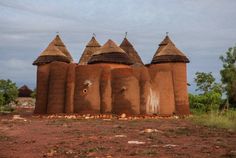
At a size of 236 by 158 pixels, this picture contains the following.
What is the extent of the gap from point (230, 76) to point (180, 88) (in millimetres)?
17472

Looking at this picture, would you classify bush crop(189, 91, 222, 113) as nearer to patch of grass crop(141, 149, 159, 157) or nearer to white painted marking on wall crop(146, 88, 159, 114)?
white painted marking on wall crop(146, 88, 159, 114)

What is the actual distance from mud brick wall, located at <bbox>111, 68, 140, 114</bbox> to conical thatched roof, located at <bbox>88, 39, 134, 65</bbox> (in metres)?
1.59

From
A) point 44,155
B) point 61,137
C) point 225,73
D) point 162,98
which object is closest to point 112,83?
point 162,98

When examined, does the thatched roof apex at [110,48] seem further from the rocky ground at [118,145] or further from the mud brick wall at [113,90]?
the rocky ground at [118,145]

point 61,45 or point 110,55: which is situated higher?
point 61,45

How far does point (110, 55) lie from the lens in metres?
26.8

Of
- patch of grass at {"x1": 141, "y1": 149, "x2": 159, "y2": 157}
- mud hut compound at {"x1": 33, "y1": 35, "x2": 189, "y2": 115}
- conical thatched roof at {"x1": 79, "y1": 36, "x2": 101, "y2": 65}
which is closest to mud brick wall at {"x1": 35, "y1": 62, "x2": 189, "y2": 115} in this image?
mud hut compound at {"x1": 33, "y1": 35, "x2": 189, "y2": 115}

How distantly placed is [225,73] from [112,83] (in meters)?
21.7

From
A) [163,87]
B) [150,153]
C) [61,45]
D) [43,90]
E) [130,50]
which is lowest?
[150,153]

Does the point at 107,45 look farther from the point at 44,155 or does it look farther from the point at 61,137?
the point at 44,155

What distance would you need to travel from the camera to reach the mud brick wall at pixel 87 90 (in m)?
24.8

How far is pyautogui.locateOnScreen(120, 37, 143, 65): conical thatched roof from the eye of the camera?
31.7 metres

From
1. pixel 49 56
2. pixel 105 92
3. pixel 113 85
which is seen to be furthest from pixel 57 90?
pixel 49 56

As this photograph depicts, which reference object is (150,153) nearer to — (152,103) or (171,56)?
(152,103)
